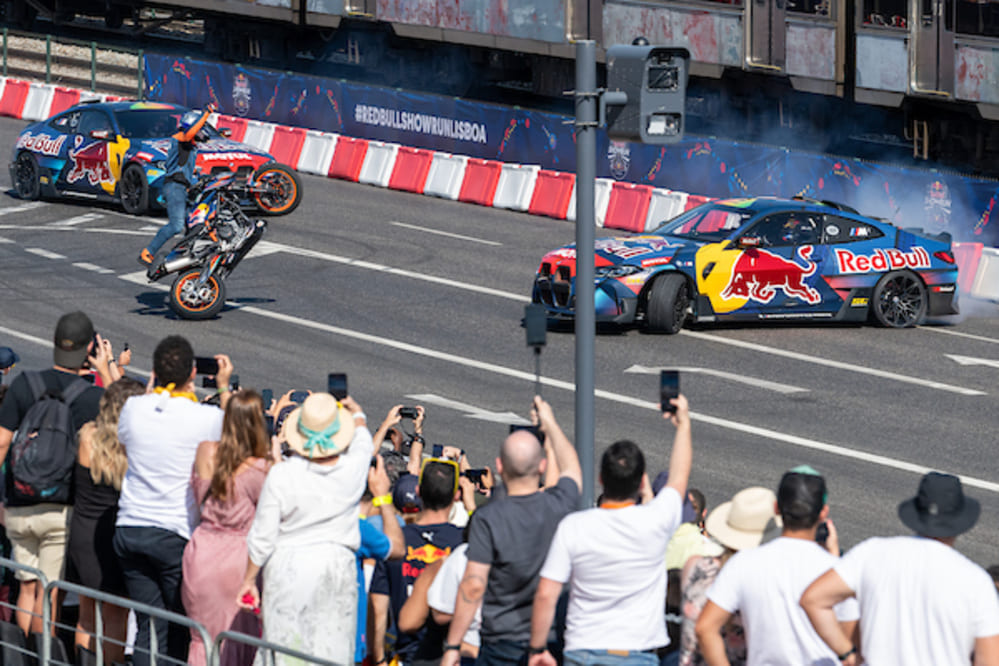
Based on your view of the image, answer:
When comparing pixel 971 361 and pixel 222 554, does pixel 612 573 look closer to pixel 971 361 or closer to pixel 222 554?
pixel 222 554

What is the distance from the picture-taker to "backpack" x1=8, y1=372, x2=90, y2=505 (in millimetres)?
8336

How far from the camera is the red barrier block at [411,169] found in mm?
28547

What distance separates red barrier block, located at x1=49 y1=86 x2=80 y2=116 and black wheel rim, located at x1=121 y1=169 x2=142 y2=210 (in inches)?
343

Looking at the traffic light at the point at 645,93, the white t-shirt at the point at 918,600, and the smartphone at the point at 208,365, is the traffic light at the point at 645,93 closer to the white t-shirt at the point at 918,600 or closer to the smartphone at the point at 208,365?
the smartphone at the point at 208,365

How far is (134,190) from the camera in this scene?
981 inches

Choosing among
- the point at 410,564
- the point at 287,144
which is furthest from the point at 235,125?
the point at 410,564

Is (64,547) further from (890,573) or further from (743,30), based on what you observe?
(743,30)

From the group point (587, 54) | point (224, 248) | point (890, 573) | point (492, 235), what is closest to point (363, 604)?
point (890, 573)

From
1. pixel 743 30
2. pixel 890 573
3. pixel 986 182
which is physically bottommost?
pixel 890 573

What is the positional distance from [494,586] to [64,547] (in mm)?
2789

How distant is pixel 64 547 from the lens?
28.5ft

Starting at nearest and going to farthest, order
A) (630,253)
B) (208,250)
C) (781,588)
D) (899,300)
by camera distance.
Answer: (781,588)
(630,253)
(208,250)
(899,300)

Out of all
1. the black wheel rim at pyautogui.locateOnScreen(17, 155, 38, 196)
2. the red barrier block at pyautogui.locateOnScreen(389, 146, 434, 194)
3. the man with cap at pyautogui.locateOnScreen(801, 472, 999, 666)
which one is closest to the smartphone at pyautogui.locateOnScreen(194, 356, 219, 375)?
the man with cap at pyautogui.locateOnScreen(801, 472, 999, 666)

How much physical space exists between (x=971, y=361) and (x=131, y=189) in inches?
500
